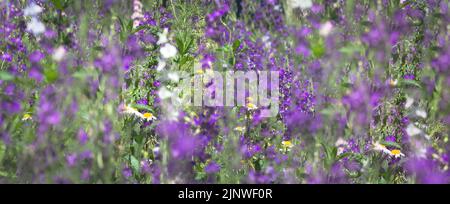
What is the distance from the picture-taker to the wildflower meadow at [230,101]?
249 centimetres

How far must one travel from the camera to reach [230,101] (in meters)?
3.19

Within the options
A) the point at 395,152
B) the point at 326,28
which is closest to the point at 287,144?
the point at 395,152

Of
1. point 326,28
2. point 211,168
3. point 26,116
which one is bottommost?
point 211,168

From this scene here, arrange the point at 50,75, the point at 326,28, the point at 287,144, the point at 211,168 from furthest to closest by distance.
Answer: the point at 287,144, the point at 211,168, the point at 326,28, the point at 50,75

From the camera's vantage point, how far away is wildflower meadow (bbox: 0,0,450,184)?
8.16 feet

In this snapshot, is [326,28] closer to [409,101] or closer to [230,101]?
[230,101]

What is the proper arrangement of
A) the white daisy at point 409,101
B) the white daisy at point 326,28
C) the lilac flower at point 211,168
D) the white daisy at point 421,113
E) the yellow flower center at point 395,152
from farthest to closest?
1. the white daisy at point 409,101
2. the yellow flower center at point 395,152
3. the white daisy at point 421,113
4. the lilac flower at point 211,168
5. the white daisy at point 326,28

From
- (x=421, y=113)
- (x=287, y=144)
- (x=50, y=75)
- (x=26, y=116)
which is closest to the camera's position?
(x=50, y=75)

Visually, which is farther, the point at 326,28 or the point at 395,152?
the point at 395,152

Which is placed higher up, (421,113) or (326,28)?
(326,28)

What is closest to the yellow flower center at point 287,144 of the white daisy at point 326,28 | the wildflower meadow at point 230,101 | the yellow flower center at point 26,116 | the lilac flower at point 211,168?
the wildflower meadow at point 230,101

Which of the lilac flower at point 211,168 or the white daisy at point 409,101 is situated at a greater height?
the white daisy at point 409,101

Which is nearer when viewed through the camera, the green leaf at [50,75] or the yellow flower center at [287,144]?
the green leaf at [50,75]

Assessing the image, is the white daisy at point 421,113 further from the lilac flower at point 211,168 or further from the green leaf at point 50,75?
the green leaf at point 50,75
